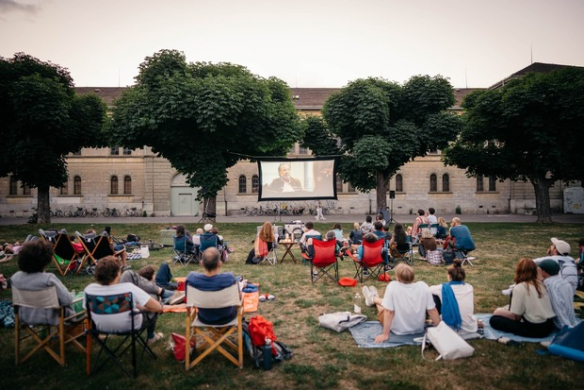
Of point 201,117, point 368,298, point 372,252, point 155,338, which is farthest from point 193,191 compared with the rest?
point 155,338

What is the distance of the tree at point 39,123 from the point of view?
67.7ft

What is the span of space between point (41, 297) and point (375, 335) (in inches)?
186

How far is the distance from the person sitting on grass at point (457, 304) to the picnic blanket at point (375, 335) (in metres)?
0.16

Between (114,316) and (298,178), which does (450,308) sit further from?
(298,178)

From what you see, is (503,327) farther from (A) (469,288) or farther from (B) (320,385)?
(B) (320,385)

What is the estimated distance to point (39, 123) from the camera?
20859 millimetres

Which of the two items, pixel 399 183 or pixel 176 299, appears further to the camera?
pixel 399 183

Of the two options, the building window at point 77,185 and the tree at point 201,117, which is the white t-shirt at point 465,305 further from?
the building window at point 77,185

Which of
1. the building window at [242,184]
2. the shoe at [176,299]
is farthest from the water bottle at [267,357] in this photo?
the building window at [242,184]

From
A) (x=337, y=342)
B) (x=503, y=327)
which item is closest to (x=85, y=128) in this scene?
(x=337, y=342)

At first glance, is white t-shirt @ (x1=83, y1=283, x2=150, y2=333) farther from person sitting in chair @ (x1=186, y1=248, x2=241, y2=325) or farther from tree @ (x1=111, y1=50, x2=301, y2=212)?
tree @ (x1=111, y1=50, x2=301, y2=212)

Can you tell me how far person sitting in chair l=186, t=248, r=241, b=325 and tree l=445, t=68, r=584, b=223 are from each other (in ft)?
73.5

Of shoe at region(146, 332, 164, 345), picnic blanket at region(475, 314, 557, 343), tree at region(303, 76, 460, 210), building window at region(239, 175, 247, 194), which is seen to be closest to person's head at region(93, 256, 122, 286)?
shoe at region(146, 332, 164, 345)

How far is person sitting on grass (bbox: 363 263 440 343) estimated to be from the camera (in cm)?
525
